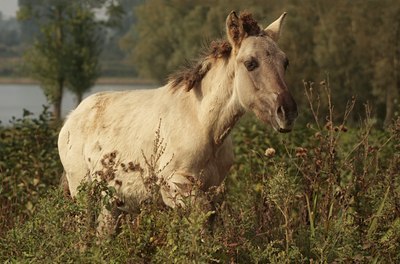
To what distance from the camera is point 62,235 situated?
581 centimetres

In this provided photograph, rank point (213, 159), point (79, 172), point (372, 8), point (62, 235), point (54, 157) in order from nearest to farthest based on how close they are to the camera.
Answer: point (62, 235), point (213, 159), point (79, 172), point (54, 157), point (372, 8)

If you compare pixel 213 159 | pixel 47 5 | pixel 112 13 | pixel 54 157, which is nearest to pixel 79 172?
pixel 213 159

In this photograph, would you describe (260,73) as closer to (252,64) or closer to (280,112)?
(252,64)

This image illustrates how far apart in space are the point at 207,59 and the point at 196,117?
0.55 m

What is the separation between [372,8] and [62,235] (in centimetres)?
4022

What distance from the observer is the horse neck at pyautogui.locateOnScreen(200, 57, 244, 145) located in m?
7.09

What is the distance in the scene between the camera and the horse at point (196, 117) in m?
6.75

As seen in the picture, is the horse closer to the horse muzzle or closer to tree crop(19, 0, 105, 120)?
the horse muzzle

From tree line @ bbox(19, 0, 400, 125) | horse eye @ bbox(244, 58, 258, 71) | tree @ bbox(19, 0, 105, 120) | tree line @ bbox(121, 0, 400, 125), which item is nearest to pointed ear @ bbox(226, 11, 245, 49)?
horse eye @ bbox(244, 58, 258, 71)

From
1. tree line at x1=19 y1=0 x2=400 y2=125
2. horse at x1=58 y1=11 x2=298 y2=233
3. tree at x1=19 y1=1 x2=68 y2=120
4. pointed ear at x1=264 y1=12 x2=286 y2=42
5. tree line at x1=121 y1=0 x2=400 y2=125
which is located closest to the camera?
horse at x1=58 y1=11 x2=298 y2=233

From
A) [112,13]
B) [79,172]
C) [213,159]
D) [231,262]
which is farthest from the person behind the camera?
[112,13]

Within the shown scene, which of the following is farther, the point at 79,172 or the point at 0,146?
the point at 0,146

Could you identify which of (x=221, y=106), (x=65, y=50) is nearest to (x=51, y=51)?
(x=65, y=50)

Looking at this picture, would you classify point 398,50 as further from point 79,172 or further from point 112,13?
point 79,172
